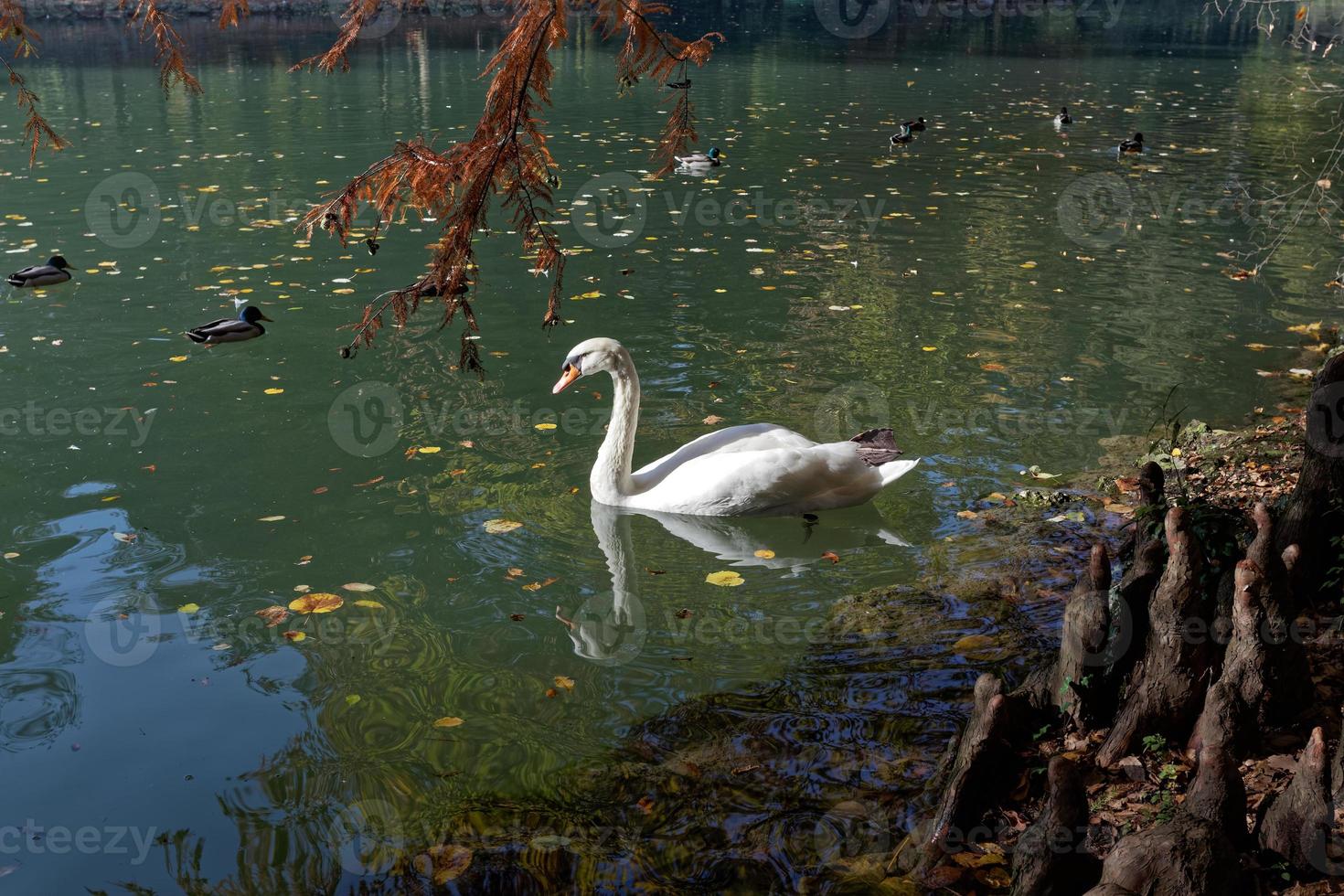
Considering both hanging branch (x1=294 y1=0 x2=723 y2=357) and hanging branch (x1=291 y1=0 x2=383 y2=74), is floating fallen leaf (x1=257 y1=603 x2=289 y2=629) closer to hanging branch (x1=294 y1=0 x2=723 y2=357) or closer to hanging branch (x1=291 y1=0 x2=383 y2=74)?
hanging branch (x1=294 y1=0 x2=723 y2=357)

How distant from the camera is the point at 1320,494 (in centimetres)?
464

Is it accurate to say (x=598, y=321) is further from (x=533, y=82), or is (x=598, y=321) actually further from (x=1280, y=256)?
(x=1280, y=256)

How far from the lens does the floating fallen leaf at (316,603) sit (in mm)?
5789

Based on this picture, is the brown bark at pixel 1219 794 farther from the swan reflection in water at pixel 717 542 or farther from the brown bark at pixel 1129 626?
the swan reflection in water at pixel 717 542

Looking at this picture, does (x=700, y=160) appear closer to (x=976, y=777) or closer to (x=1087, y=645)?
A: (x=1087, y=645)

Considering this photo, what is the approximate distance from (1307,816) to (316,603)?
440 cm

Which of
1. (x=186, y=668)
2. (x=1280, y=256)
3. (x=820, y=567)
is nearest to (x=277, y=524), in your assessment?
(x=186, y=668)

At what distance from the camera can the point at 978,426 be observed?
310 inches

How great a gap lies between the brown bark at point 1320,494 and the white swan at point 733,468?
2.38 m

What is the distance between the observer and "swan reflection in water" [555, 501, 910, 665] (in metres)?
5.80

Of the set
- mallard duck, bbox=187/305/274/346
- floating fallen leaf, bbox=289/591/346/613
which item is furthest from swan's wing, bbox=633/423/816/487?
mallard duck, bbox=187/305/274/346

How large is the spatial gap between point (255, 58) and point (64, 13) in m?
13.0

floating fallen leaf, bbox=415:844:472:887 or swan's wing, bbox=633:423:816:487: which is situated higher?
swan's wing, bbox=633:423:816:487

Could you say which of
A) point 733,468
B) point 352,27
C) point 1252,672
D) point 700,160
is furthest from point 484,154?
point 700,160
